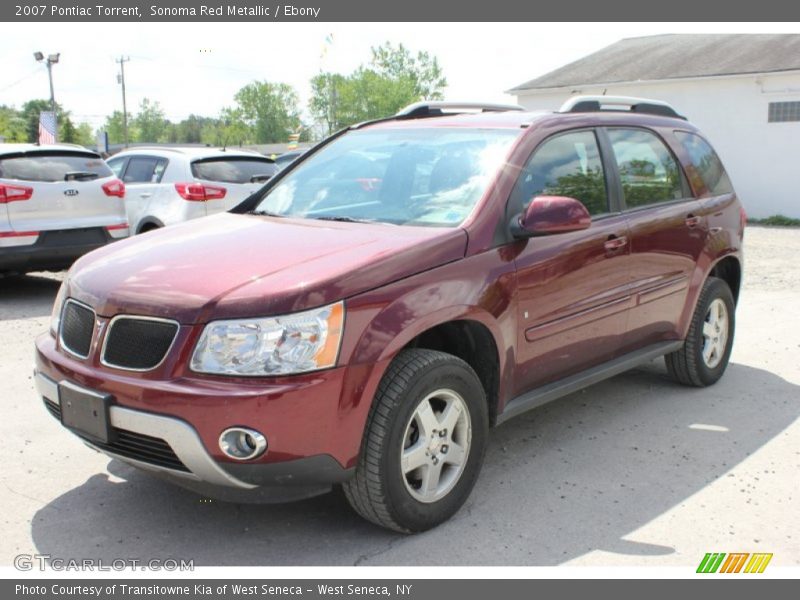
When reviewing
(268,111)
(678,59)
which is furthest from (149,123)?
(678,59)

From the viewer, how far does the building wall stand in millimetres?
19562

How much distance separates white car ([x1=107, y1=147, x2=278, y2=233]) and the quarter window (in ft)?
18.1

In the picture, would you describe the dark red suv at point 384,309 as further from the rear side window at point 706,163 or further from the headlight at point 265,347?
the rear side window at point 706,163

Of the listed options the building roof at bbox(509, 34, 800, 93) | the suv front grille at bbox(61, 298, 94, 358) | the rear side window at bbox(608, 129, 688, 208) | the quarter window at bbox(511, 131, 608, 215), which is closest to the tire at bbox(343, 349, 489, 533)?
the quarter window at bbox(511, 131, 608, 215)

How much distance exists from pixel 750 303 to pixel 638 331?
4.62 metres

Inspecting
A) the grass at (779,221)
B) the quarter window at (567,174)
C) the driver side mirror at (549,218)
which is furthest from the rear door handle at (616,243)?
the grass at (779,221)

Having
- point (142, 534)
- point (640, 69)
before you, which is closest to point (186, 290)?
point (142, 534)

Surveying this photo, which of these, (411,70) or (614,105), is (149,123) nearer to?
(411,70)

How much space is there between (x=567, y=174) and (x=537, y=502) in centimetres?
178

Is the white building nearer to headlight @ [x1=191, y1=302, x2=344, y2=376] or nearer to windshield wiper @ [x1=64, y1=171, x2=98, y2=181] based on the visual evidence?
windshield wiper @ [x1=64, y1=171, x2=98, y2=181]

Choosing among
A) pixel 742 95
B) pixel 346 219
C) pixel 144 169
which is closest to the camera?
pixel 346 219

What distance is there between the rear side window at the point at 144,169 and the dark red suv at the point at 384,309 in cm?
577

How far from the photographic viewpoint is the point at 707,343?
596 cm

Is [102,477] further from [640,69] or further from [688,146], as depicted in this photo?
[640,69]
